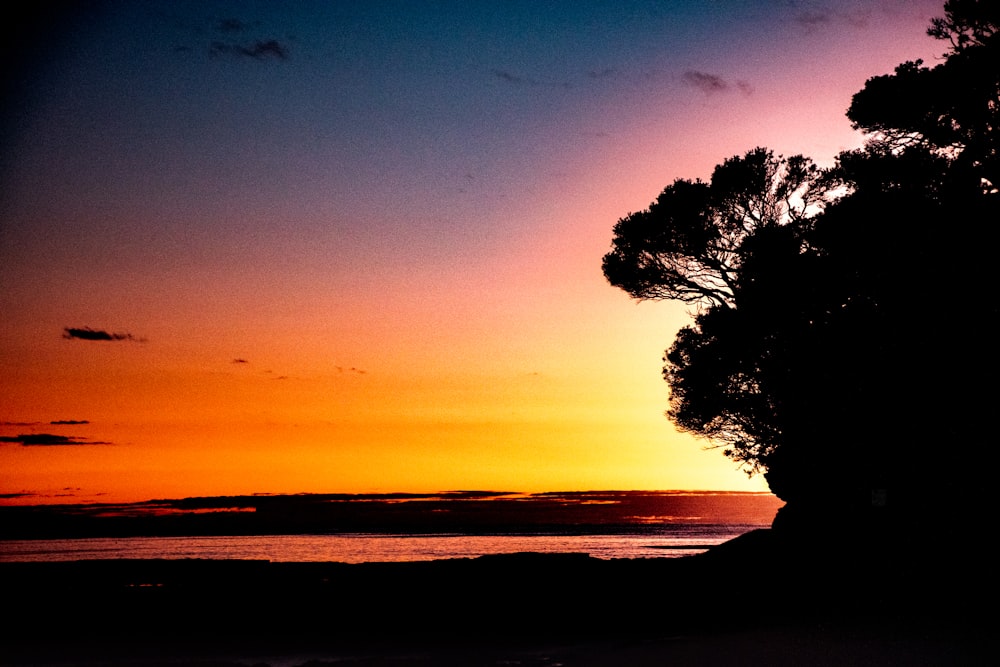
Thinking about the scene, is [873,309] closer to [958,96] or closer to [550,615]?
[958,96]

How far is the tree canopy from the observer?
21.5 metres

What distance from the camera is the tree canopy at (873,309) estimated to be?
21.5 meters

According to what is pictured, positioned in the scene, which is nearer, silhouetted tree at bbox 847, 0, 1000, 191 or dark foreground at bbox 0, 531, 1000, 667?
dark foreground at bbox 0, 531, 1000, 667

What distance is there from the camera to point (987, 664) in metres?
13.4

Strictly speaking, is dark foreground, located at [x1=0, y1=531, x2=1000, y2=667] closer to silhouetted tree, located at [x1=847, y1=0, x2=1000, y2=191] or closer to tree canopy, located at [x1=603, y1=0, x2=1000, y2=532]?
tree canopy, located at [x1=603, y1=0, x2=1000, y2=532]

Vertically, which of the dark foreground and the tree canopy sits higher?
the tree canopy

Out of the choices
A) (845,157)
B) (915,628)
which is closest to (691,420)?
(845,157)

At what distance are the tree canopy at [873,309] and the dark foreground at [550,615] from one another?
2.39m

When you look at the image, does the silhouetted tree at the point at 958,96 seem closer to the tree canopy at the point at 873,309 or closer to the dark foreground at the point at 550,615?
the tree canopy at the point at 873,309

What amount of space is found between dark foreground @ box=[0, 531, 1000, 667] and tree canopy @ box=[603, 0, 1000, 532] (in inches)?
94.1

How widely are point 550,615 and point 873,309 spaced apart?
11.4 metres

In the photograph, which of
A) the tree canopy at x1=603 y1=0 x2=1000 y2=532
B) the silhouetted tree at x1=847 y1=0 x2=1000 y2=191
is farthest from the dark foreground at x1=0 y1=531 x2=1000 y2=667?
the silhouetted tree at x1=847 y1=0 x2=1000 y2=191

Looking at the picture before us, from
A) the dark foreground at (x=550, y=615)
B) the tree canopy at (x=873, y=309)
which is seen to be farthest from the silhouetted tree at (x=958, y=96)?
the dark foreground at (x=550, y=615)

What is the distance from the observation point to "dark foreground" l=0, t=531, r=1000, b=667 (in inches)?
600
